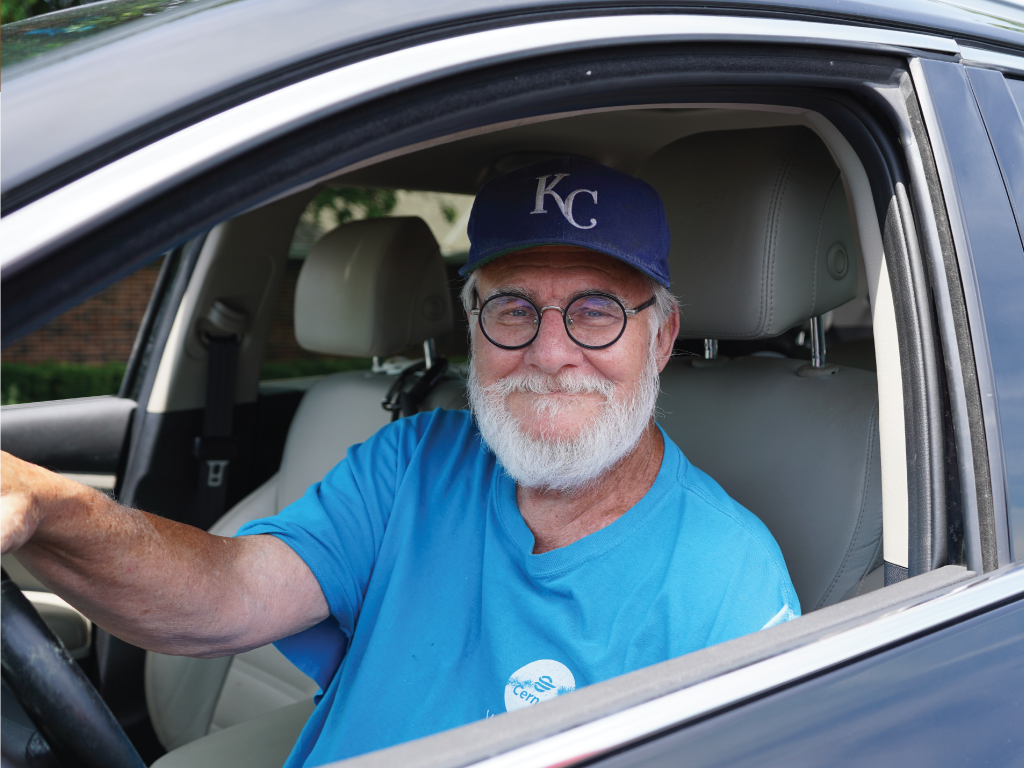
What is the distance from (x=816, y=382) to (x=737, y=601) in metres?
0.68

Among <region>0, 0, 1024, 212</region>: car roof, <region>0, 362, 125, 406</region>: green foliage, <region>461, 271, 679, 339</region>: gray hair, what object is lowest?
<region>0, 362, 125, 406</region>: green foliage

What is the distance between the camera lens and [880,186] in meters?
1.17

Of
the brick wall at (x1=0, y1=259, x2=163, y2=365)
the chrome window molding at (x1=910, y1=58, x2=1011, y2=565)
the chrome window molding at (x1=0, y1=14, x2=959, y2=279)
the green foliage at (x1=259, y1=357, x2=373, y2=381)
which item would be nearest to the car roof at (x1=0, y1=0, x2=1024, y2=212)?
the chrome window molding at (x1=0, y1=14, x2=959, y2=279)

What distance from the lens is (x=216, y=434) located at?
9.03ft

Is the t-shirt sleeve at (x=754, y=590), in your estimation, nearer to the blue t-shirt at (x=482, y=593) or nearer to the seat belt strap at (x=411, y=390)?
the blue t-shirt at (x=482, y=593)

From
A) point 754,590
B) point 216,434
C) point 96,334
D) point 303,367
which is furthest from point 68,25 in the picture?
point 96,334

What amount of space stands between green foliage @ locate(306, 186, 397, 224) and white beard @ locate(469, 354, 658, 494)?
78.8 inches

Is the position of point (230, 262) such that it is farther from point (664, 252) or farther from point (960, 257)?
point (960, 257)

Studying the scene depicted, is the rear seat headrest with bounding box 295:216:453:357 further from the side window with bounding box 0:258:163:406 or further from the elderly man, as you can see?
the side window with bounding box 0:258:163:406

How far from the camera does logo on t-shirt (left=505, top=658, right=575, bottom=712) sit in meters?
1.26

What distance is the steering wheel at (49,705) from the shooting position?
0.81 meters

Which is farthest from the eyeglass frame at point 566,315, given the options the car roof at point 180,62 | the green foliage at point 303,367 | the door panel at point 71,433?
the green foliage at point 303,367

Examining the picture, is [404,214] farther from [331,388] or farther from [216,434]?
[216,434]

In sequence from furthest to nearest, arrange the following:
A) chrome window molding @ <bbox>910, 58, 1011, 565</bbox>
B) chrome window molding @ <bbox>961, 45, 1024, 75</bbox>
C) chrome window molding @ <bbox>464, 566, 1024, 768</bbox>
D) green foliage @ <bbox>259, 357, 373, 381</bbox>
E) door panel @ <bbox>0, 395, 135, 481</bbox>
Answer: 1. green foliage @ <bbox>259, 357, 373, 381</bbox>
2. door panel @ <bbox>0, 395, 135, 481</bbox>
3. chrome window molding @ <bbox>961, 45, 1024, 75</bbox>
4. chrome window molding @ <bbox>910, 58, 1011, 565</bbox>
5. chrome window molding @ <bbox>464, 566, 1024, 768</bbox>
